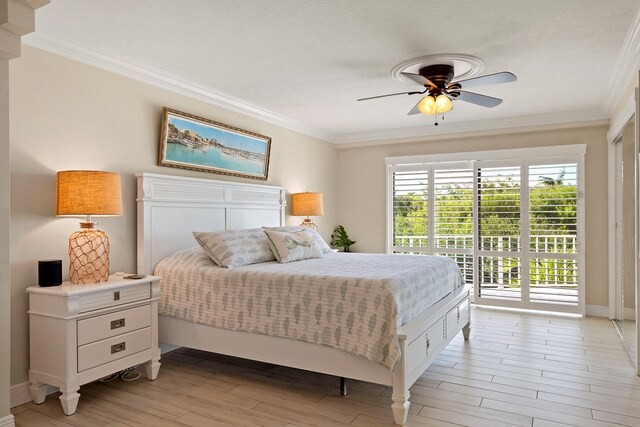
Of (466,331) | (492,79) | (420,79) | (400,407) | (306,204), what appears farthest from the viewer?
(306,204)

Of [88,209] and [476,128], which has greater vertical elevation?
[476,128]

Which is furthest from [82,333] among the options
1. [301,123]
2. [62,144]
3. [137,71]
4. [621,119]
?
[621,119]

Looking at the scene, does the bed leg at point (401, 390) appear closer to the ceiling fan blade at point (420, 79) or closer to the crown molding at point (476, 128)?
the ceiling fan blade at point (420, 79)

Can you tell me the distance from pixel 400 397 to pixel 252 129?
3.51m

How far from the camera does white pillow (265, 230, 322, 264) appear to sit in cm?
387

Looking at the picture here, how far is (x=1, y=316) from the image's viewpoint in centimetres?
235

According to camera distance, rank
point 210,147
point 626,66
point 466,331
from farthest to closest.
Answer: point 210,147 < point 466,331 < point 626,66

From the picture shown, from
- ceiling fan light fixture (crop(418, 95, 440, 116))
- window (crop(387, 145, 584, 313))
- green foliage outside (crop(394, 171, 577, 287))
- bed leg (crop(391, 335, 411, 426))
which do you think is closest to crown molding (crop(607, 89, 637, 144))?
window (crop(387, 145, 584, 313))

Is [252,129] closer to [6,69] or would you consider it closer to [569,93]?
[6,69]

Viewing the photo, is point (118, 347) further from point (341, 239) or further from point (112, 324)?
point (341, 239)

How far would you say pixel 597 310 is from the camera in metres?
5.28

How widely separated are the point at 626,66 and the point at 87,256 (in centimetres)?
446

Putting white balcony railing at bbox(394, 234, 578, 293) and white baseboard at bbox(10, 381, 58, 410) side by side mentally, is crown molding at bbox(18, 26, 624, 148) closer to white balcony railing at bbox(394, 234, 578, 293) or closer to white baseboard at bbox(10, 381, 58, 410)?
white balcony railing at bbox(394, 234, 578, 293)

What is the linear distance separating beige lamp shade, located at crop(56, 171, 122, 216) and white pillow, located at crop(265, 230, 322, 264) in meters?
1.46
